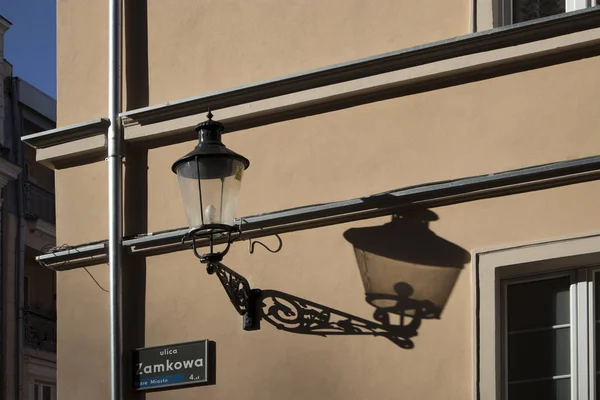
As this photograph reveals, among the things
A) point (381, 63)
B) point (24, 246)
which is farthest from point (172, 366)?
point (24, 246)

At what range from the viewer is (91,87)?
31.5 feet

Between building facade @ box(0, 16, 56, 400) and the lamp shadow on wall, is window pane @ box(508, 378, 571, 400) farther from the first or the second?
building facade @ box(0, 16, 56, 400)

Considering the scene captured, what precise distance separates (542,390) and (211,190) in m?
2.29

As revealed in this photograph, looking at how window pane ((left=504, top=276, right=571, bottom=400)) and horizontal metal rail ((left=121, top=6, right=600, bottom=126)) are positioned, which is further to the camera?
horizontal metal rail ((left=121, top=6, right=600, bottom=126))

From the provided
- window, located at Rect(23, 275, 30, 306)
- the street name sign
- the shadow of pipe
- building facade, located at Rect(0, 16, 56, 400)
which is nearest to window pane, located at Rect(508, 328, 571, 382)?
the shadow of pipe

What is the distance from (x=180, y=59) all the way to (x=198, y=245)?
58.3 inches

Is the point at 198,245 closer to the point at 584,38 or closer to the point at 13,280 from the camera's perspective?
the point at 584,38

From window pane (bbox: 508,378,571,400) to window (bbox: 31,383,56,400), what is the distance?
45.4ft

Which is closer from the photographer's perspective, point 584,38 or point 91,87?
point 584,38

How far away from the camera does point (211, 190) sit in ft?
25.3

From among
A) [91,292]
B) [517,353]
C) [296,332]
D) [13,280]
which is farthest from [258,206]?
[13,280]

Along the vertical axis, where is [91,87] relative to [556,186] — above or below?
above

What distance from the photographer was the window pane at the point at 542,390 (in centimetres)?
735

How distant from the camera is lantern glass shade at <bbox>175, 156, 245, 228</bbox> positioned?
25.3 ft
